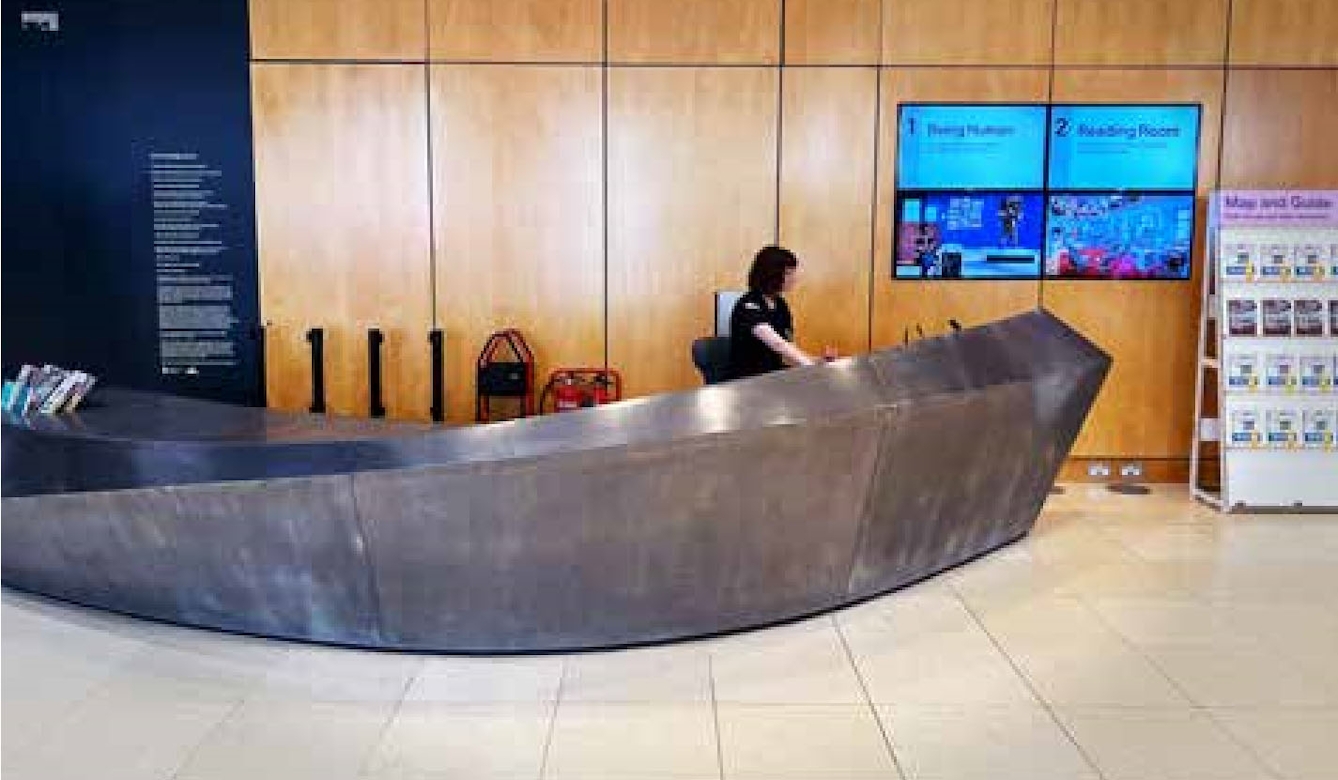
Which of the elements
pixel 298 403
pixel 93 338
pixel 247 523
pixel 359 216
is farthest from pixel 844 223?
pixel 93 338

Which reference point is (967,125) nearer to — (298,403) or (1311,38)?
(1311,38)

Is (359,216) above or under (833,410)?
above

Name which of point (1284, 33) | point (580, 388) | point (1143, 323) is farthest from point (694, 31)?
point (1284, 33)

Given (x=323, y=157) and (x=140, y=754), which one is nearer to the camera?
(x=140, y=754)

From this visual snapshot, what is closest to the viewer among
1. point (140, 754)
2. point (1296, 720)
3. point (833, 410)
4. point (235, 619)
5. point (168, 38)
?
point (140, 754)

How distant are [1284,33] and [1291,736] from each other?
178 inches

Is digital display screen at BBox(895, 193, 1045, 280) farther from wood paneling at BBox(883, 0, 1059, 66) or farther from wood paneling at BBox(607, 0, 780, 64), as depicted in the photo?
wood paneling at BBox(607, 0, 780, 64)

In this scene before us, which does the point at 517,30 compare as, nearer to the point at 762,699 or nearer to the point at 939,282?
the point at 939,282

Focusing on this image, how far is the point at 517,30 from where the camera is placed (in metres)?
6.14

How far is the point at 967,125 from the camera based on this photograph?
6.20m

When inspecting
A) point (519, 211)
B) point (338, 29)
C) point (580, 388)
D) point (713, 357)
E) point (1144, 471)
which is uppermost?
point (338, 29)

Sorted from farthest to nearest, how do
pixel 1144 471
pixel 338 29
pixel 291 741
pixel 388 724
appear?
1. pixel 1144 471
2. pixel 338 29
3. pixel 388 724
4. pixel 291 741

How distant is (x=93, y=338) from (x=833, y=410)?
475 cm

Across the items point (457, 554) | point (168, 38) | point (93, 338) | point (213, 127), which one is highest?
point (168, 38)
